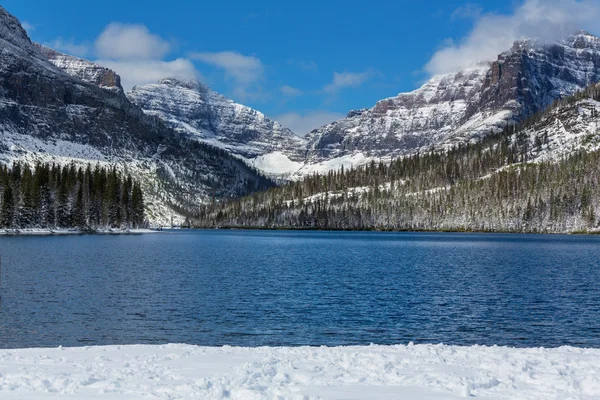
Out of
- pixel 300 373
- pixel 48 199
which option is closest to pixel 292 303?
pixel 300 373

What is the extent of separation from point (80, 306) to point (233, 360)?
29017mm

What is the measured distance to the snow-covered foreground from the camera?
61.1 ft

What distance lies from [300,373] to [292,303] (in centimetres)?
Answer: 3073

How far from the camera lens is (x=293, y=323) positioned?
140 ft

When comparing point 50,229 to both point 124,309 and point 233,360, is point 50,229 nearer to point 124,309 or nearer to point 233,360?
A: point 124,309

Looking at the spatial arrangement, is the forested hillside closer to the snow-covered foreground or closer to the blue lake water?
the blue lake water

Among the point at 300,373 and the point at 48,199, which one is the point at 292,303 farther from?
the point at 48,199

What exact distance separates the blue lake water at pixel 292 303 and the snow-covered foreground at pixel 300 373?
10.4 metres

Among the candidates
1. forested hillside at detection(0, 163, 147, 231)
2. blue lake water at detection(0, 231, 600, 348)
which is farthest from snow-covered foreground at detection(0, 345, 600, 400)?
forested hillside at detection(0, 163, 147, 231)

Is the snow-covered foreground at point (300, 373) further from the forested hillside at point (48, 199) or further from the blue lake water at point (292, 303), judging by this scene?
the forested hillside at point (48, 199)

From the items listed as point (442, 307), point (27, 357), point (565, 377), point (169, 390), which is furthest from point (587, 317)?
point (27, 357)

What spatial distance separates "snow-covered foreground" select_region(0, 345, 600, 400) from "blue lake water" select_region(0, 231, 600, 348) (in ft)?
34.0

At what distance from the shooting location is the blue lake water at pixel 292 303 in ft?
125

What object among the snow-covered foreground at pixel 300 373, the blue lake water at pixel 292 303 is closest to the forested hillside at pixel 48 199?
the blue lake water at pixel 292 303
